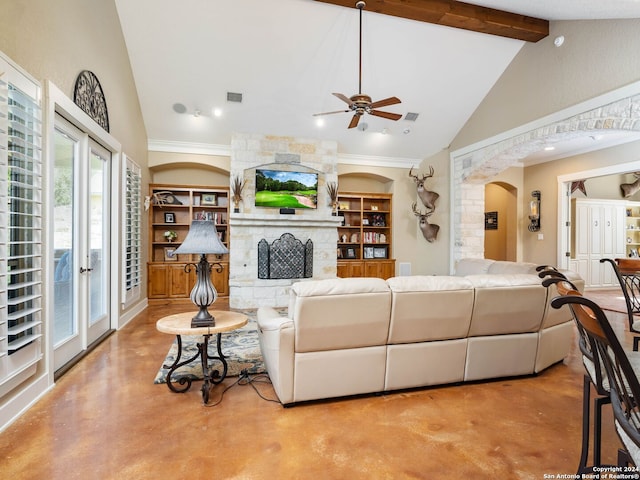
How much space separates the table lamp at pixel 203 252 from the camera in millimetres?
2584

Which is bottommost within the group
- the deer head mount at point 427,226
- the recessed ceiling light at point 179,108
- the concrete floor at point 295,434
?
the concrete floor at point 295,434

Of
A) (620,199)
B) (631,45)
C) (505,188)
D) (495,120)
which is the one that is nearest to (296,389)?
(631,45)

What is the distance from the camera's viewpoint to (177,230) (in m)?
7.10

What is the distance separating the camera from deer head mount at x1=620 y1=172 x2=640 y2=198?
26.4 ft

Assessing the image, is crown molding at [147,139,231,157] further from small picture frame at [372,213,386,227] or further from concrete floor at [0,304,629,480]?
concrete floor at [0,304,629,480]

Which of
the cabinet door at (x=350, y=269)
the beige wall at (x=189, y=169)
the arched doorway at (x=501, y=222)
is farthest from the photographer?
the arched doorway at (x=501, y=222)

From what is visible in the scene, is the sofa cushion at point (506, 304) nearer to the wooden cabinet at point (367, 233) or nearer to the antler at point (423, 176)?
the wooden cabinet at point (367, 233)

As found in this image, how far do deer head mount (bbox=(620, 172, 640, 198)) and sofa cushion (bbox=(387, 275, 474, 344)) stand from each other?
27.3ft

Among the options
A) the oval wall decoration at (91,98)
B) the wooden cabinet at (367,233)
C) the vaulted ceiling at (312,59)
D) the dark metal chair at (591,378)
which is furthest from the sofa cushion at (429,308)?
the wooden cabinet at (367,233)

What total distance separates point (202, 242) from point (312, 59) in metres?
4.04

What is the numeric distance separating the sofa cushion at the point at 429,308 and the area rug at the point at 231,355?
4.66 feet

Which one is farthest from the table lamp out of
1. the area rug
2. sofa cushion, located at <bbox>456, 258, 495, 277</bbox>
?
sofa cushion, located at <bbox>456, 258, 495, 277</bbox>

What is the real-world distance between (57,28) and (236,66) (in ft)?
8.85

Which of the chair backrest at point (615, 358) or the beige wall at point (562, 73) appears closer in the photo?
the chair backrest at point (615, 358)
